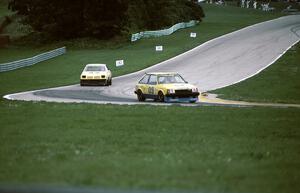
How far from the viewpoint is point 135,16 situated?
89.8 metres

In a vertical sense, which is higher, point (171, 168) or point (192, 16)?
point (192, 16)

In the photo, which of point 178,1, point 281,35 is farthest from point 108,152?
point 178,1

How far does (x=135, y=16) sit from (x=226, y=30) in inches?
539

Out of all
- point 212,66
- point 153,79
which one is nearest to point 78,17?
point 212,66

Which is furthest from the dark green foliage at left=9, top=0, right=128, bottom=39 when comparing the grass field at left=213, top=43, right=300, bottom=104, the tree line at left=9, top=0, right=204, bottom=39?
the grass field at left=213, top=43, right=300, bottom=104

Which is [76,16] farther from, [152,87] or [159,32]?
[152,87]

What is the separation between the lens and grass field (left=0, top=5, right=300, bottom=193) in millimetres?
9008

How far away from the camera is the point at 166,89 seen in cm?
2802

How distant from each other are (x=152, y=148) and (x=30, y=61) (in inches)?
1815

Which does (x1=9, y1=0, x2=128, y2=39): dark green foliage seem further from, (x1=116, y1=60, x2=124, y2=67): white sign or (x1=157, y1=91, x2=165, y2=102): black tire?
(x1=157, y1=91, x2=165, y2=102): black tire

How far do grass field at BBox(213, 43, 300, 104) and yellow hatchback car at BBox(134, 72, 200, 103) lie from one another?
3.16m

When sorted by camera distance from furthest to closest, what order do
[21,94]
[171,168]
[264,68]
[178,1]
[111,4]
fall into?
[178,1] → [111,4] → [264,68] → [21,94] → [171,168]

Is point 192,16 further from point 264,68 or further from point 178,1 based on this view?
point 264,68

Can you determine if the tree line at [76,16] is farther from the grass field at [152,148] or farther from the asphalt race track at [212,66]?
the grass field at [152,148]
